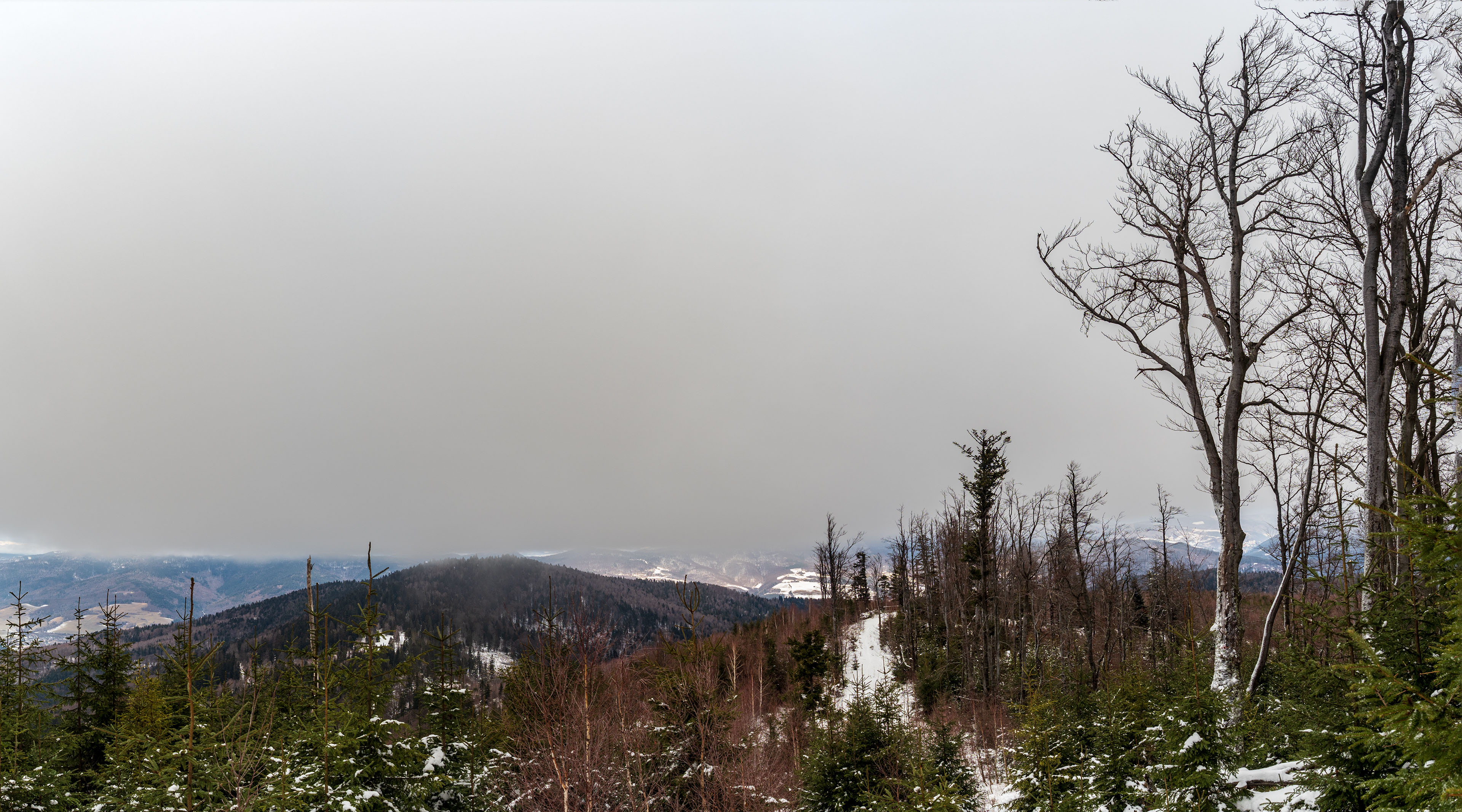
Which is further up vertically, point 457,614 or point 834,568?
point 834,568

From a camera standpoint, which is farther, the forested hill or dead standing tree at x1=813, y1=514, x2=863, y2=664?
the forested hill

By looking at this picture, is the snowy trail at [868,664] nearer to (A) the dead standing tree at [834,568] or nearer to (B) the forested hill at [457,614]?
(A) the dead standing tree at [834,568]

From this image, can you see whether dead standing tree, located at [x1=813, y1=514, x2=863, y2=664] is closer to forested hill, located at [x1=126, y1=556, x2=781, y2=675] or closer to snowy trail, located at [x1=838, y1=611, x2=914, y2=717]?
snowy trail, located at [x1=838, y1=611, x2=914, y2=717]

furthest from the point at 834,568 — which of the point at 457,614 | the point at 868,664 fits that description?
the point at 457,614

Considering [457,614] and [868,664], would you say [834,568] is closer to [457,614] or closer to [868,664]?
[868,664]

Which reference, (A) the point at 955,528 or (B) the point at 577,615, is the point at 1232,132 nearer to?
(B) the point at 577,615

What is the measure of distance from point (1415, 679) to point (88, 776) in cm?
2469

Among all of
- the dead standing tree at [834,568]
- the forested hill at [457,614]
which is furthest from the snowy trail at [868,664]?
the forested hill at [457,614]

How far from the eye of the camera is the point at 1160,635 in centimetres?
3459

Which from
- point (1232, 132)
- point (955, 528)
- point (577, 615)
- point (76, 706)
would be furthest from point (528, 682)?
point (955, 528)

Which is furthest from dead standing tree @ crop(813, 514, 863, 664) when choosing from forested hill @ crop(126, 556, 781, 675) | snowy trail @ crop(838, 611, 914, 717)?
forested hill @ crop(126, 556, 781, 675)

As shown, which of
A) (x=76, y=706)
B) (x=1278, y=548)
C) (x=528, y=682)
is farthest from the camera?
(x=1278, y=548)

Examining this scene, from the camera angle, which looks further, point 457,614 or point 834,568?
point 457,614

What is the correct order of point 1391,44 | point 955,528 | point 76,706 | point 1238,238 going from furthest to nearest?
point 955,528
point 76,706
point 1238,238
point 1391,44
